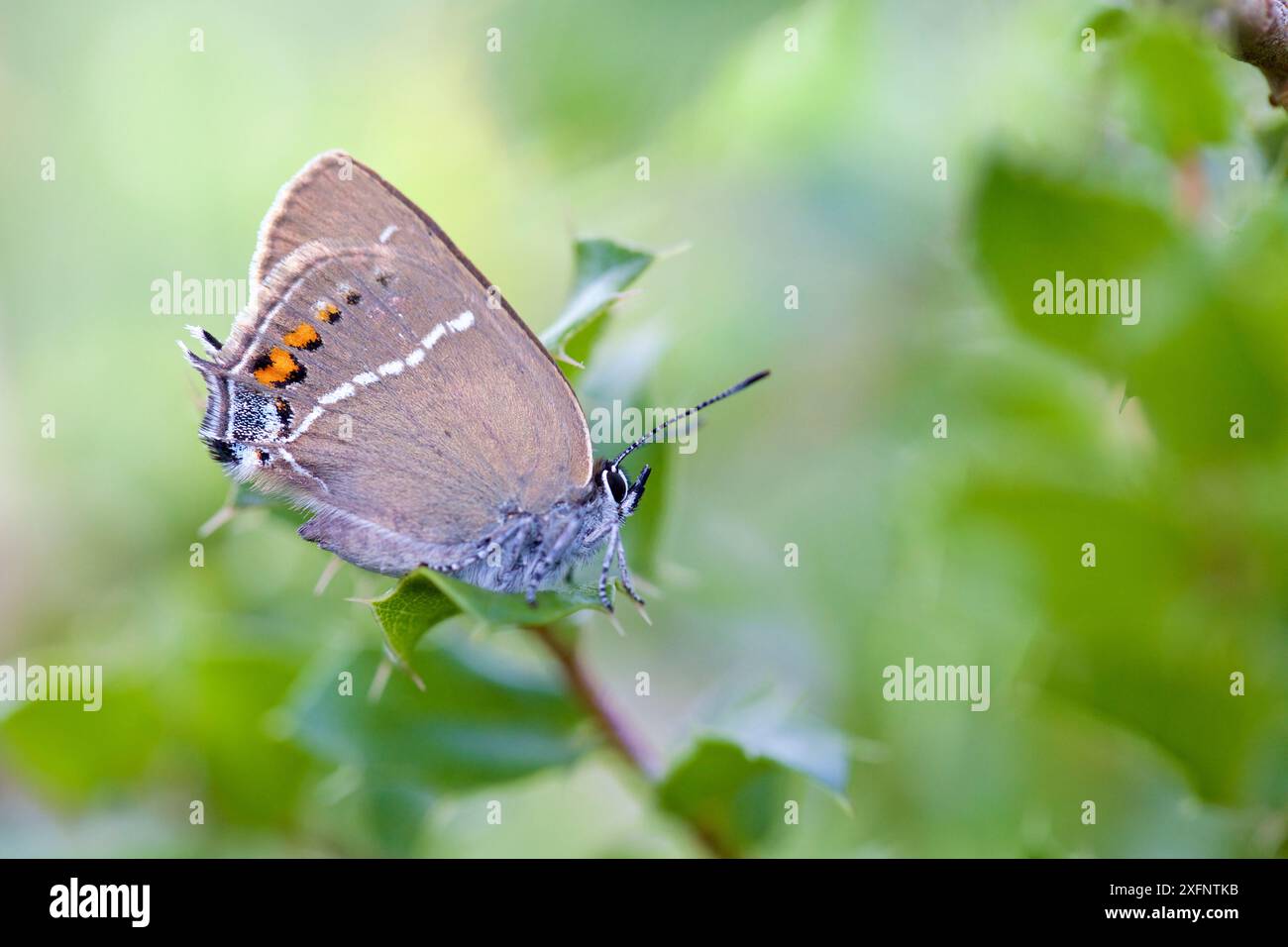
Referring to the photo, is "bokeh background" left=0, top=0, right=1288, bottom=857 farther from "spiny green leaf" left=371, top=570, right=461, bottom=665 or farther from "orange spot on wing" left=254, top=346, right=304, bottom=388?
"spiny green leaf" left=371, top=570, right=461, bottom=665

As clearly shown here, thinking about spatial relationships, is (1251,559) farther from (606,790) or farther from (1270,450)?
(606,790)

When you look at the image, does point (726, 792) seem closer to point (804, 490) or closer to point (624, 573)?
point (624, 573)

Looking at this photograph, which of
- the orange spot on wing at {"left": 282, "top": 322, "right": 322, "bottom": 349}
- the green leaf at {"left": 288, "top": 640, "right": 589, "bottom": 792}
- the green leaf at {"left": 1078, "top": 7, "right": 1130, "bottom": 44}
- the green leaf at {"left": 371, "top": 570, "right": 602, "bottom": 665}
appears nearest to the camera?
the green leaf at {"left": 1078, "top": 7, "right": 1130, "bottom": 44}

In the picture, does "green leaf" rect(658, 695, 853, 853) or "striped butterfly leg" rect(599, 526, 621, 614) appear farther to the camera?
"striped butterfly leg" rect(599, 526, 621, 614)

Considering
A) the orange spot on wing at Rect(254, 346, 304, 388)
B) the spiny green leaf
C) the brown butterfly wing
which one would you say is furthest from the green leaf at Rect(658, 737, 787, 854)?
the orange spot on wing at Rect(254, 346, 304, 388)

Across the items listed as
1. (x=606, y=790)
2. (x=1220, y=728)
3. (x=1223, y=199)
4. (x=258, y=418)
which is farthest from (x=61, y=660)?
(x=1223, y=199)

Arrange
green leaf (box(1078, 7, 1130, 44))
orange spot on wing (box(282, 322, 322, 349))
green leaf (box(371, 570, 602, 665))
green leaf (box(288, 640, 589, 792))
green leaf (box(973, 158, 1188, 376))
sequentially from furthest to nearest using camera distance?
orange spot on wing (box(282, 322, 322, 349))
green leaf (box(288, 640, 589, 792))
green leaf (box(973, 158, 1188, 376))
green leaf (box(371, 570, 602, 665))
green leaf (box(1078, 7, 1130, 44))

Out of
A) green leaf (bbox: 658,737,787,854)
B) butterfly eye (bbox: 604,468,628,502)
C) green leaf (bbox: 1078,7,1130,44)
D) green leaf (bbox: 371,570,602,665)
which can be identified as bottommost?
green leaf (bbox: 658,737,787,854)
